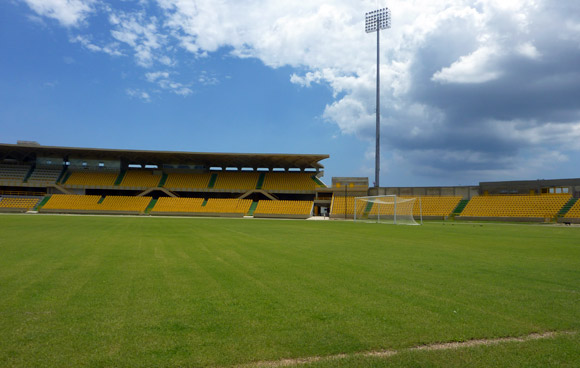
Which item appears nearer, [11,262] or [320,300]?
[320,300]

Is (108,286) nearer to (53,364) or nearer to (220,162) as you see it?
(53,364)

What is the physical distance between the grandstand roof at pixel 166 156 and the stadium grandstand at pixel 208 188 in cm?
17

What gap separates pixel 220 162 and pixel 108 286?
194 feet

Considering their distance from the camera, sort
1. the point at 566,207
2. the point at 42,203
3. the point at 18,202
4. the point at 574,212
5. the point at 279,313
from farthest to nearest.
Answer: the point at 42,203, the point at 18,202, the point at 566,207, the point at 574,212, the point at 279,313

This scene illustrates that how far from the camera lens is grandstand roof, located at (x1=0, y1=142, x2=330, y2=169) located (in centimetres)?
5788

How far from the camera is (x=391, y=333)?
166 inches

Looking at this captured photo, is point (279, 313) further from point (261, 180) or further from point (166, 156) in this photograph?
point (166, 156)

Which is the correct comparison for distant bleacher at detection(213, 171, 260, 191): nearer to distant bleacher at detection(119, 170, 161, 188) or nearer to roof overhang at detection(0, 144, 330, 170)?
roof overhang at detection(0, 144, 330, 170)

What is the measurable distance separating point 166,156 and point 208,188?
957 cm

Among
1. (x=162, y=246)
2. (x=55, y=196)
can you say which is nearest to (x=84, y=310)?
(x=162, y=246)

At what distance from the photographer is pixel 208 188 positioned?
60000 millimetres

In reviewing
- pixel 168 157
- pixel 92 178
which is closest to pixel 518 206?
pixel 168 157

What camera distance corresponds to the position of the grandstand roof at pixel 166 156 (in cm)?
5788

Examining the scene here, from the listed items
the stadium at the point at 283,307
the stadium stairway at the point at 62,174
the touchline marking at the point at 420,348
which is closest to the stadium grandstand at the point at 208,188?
the stadium stairway at the point at 62,174
